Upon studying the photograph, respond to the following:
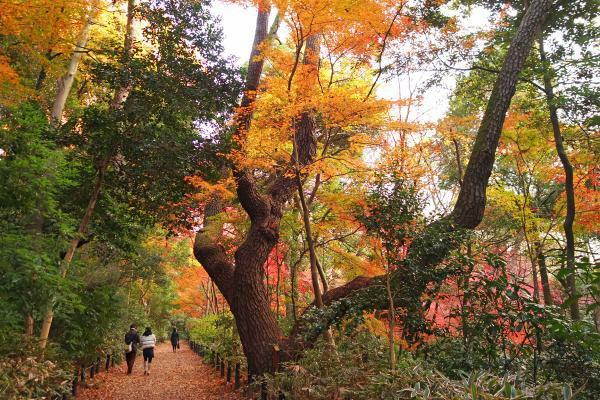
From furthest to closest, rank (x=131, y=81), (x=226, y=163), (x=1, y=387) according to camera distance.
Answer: (x=226, y=163)
(x=131, y=81)
(x=1, y=387)

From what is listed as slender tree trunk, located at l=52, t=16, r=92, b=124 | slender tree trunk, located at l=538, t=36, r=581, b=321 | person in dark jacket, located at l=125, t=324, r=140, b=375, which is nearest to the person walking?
person in dark jacket, located at l=125, t=324, r=140, b=375

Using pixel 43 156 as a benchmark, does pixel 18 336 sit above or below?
below

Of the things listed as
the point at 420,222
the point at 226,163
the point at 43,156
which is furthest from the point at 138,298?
the point at 420,222

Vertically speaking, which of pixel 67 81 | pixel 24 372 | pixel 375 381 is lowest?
pixel 24 372

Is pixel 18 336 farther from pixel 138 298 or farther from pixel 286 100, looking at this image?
pixel 138 298

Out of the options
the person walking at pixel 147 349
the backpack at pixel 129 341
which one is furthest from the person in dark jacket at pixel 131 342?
the person walking at pixel 147 349

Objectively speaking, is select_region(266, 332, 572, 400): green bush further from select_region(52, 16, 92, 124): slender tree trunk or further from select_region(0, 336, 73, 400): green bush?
select_region(52, 16, 92, 124): slender tree trunk

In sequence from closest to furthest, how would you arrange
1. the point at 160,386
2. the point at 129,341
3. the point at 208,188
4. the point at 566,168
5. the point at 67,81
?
the point at 208,188
the point at 67,81
the point at 566,168
the point at 160,386
the point at 129,341

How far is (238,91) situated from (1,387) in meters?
6.34

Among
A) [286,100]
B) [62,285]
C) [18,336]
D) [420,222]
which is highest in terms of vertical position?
[286,100]

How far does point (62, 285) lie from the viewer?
17.8ft

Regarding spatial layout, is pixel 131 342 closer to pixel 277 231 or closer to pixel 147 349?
pixel 147 349

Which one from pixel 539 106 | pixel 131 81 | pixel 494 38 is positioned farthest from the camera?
pixel 539 106

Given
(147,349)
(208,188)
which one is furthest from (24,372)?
(147,349)
